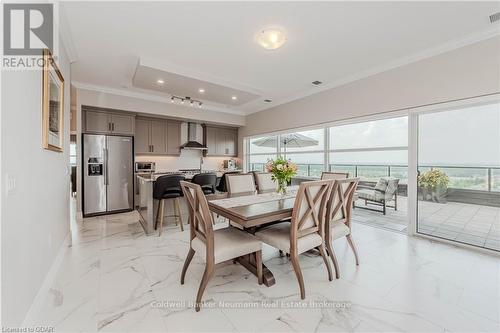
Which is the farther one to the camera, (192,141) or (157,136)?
(192,141)

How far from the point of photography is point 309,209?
78.7 inches

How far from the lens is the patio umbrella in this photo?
5.05 meters

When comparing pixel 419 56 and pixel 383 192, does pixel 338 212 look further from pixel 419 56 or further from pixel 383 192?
pixel 419 56

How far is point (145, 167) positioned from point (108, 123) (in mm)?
1246

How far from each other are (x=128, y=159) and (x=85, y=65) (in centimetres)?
199

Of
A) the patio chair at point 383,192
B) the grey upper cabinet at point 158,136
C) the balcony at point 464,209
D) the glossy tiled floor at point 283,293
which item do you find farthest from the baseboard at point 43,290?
the patio chair at point 383,192

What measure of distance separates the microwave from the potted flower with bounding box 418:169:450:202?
5425mm

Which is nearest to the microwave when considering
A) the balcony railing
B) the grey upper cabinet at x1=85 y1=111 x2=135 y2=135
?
the grey upper cabinet at x1=85 y1=111 x2=135 y2=135

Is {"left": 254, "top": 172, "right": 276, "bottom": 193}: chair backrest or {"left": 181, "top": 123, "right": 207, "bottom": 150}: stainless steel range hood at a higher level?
{"left": 181, "top": 123, "right": 207, "bottom": 150}: stainless steel range hood

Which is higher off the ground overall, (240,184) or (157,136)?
(157,136)

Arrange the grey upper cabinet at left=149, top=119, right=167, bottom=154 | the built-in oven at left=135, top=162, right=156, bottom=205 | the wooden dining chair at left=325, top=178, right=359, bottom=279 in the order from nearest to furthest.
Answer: the wooden dining chair at left=325, top=178, right=359, bottom=279, the built-in oven at left=135, top=162, right=156, bottom=205, the grey upper cabinet at left=149, top=119, right=167, bottom=154

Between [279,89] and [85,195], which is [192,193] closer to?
[279,89]

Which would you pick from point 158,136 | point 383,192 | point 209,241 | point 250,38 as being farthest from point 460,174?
point 158,136

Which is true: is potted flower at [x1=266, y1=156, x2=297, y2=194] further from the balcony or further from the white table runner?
the balcony
